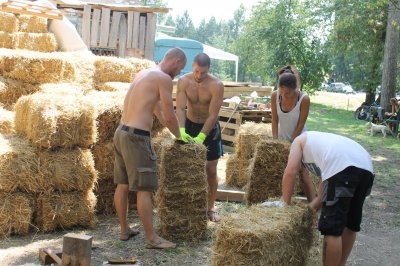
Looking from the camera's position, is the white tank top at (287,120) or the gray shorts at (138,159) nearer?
the gray shorts at (138,159)

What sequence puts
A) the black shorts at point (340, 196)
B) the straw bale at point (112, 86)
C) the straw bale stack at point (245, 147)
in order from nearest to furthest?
the black shorts at point (340, 196), the straw bale at point (112, 86), the straw bale stack at point (245, 147)

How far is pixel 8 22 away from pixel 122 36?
462 centimetres

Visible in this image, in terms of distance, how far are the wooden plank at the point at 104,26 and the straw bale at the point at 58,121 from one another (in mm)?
8081

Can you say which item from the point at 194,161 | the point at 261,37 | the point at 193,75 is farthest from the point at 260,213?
the point at 261,37

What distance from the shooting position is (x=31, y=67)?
7.61 m

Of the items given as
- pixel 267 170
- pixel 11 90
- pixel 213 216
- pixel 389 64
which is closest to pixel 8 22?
pixel 11 90

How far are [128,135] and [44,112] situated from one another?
3.31 ft

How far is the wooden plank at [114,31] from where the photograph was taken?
1356 centimetres

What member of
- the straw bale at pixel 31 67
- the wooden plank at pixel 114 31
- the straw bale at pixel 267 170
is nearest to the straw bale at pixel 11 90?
the straw bale at pixel 31 67

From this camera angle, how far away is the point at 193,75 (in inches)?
236

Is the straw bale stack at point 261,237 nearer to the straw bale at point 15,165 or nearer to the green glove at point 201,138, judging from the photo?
the green glove at point 201,138

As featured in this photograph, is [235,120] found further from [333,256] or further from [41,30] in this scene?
[333,256]

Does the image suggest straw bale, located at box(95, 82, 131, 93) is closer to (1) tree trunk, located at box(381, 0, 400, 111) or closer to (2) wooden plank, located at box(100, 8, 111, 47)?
(2) wooden plank, located at box(100, 8, 111, 47)

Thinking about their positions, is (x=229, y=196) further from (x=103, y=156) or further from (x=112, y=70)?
(x=112, y=70)
